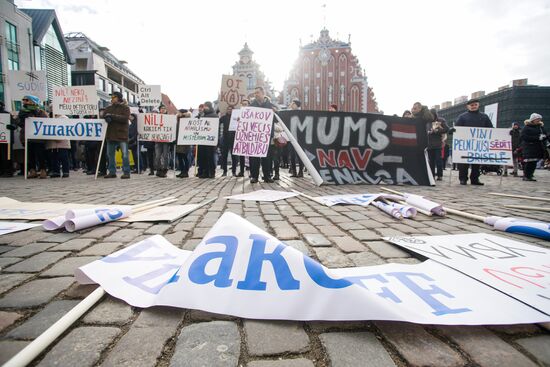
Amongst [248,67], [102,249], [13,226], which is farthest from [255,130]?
[248,67]

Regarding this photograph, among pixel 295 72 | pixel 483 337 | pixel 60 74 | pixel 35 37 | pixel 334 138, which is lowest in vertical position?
pixel 483 337

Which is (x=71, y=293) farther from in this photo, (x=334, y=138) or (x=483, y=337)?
(x=334, y=138)

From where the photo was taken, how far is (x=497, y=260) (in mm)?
1713

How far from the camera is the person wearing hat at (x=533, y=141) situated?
29.3ft

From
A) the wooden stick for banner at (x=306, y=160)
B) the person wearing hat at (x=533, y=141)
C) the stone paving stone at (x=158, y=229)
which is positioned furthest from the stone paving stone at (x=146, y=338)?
the person wearing hat at (x=533, y=141)

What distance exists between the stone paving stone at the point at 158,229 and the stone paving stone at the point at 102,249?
33cm

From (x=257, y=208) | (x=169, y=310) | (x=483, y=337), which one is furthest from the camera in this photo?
(x=257, y=208)

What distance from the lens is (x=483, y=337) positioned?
1.06m

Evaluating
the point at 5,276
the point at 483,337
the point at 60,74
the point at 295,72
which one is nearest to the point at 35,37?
the point at 60,74

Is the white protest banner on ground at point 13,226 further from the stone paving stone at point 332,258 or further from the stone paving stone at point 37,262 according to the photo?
the stone paving stone at point 332,258

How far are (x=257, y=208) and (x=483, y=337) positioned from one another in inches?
109

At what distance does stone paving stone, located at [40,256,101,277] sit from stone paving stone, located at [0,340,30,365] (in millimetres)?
631

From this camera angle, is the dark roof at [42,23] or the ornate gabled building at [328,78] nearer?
the dark roof at [42,23]

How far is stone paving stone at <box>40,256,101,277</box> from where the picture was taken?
161cm
